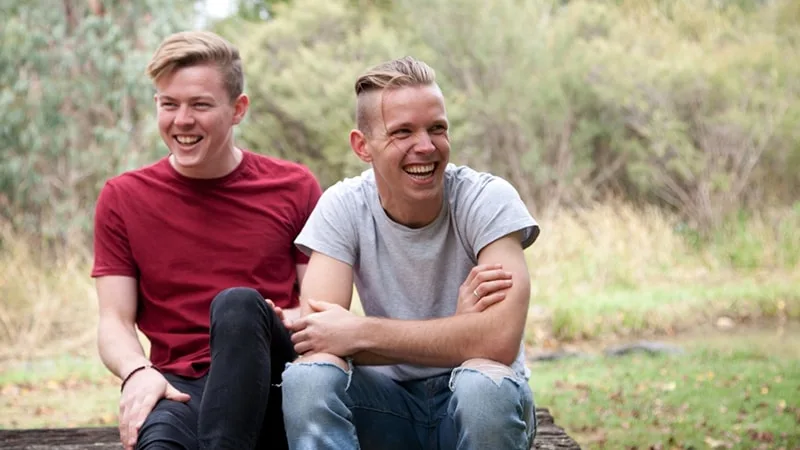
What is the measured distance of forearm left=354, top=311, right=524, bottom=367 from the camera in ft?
8.27

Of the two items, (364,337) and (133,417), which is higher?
(364,337)

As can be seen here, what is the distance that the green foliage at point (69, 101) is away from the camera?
9.14m

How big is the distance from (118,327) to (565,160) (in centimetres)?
923

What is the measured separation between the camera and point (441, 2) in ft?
39.2

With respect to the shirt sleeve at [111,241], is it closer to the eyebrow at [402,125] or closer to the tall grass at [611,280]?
the eyebrow at [402,125]

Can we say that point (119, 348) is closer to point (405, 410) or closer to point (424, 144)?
point (405, 410)

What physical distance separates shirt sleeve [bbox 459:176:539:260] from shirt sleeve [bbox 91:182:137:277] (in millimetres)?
953

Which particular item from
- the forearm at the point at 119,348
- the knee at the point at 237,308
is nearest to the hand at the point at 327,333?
the knee at the point at 237,308

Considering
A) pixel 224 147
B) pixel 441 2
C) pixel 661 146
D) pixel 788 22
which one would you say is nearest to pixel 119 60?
pixel 441 2

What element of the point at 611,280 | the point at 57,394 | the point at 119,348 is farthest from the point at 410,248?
the point at 611,280

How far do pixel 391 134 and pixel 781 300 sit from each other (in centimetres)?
664

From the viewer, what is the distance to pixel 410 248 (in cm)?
271

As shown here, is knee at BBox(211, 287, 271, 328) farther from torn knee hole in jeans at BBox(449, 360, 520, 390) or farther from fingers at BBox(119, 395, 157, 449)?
torn knee hole in jeans at BBox(449, 360, 520, 390)

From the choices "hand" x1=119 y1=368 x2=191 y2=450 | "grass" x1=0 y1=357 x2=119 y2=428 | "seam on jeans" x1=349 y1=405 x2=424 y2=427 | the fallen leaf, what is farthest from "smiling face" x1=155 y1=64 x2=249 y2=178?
"grass" x1=0 y1=357 x2=119 y2=428
